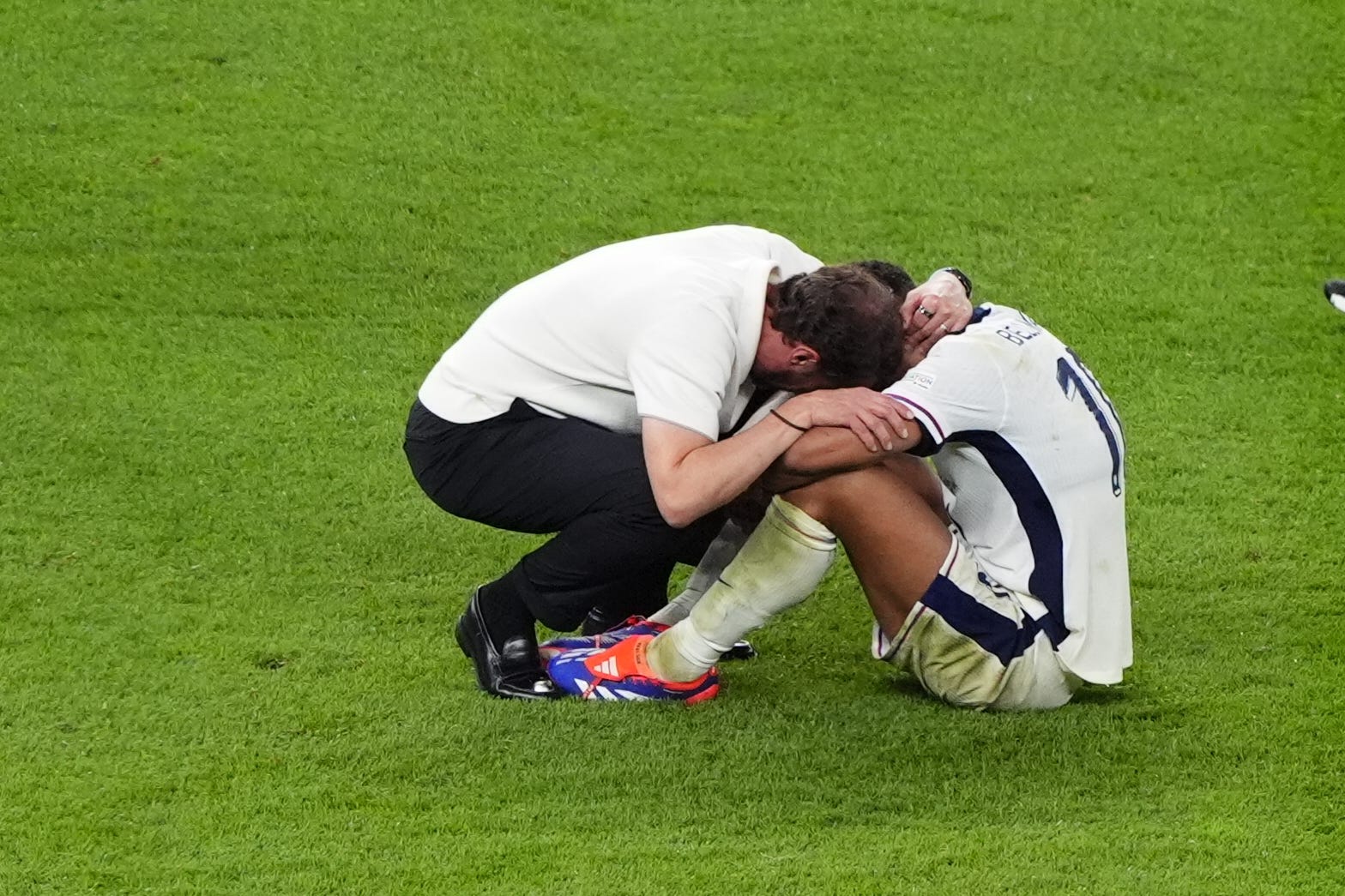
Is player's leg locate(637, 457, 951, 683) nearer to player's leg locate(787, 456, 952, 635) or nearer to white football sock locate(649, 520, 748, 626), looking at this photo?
player's leg locate(787, 456, 952, 635)

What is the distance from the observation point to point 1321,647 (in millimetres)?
3266

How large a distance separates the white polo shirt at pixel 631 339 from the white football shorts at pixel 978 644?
451 mm

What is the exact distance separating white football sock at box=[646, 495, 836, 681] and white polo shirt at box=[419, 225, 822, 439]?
0.62ft

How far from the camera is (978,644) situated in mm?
2854

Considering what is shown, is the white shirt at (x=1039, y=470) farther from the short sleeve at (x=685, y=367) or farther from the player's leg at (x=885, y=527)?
the short sleeve at (x=685, y=367)

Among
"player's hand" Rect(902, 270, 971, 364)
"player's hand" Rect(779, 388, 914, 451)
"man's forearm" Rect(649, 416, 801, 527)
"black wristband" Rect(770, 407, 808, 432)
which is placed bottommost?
"man's forearm" Rect(649, 416, 801, 527)

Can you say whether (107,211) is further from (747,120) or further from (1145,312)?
(1145,312)

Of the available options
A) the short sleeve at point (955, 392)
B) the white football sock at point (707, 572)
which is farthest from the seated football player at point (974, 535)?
the white football sock at point (707, 572)

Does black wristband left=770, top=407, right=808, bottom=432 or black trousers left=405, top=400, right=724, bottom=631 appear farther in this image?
black trousers left=405, top=400, right=724, bottom=631

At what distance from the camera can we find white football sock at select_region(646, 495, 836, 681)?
278 cm

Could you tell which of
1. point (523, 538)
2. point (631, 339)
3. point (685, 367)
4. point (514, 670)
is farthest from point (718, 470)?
point (523, 538)

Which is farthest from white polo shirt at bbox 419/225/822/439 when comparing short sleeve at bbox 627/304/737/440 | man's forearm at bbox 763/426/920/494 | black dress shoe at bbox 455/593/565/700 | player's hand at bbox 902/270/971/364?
black dress shoe at bbox 455/593/565/700

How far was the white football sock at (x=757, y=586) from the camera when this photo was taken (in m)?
2.78

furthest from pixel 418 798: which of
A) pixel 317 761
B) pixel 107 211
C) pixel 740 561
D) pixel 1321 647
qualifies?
pixel 107 211
